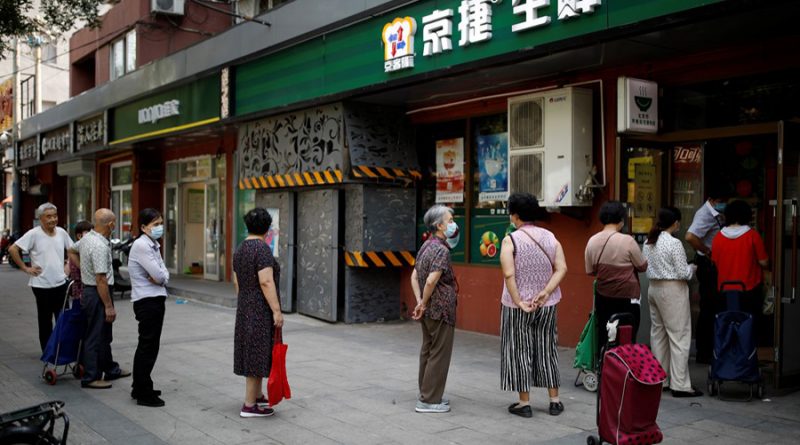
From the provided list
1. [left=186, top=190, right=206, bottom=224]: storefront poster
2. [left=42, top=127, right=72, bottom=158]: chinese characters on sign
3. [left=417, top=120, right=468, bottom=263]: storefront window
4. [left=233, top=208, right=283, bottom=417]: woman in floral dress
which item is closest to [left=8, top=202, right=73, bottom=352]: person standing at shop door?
[left=233, top=208, right=283, bottom=417]: woman in floral dress

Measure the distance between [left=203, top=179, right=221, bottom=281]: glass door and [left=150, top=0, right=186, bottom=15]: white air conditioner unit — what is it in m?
4.30

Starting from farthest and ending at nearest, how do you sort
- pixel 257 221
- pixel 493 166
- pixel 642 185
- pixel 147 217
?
pixel 493 166 < pixel 642 185 < pixel 147 217 < pixel 257 221

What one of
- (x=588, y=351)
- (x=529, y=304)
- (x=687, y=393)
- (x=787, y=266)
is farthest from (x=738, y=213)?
(x=529, y=304)

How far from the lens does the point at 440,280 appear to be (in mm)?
6309

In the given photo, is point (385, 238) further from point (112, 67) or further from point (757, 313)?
point (112, 67)

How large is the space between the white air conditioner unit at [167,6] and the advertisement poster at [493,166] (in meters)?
10.5

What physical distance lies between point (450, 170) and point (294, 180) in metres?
2.57

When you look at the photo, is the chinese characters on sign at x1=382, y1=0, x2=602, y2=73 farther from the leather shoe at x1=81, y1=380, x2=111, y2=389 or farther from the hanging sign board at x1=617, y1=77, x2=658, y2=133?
the leather shoe at x1=81, y1=380, x2=111, y2=389

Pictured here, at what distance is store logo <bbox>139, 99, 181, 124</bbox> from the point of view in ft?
51.2

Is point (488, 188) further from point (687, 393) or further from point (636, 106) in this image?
point (687, 393)

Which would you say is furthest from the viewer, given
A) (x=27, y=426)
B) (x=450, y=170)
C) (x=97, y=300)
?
(x=450, y=170)

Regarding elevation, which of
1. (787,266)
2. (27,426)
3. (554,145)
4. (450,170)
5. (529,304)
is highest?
(554,145)

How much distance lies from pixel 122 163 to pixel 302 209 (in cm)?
1095

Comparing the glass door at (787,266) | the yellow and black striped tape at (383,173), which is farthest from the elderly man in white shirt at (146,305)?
the glass door at (787,266)
